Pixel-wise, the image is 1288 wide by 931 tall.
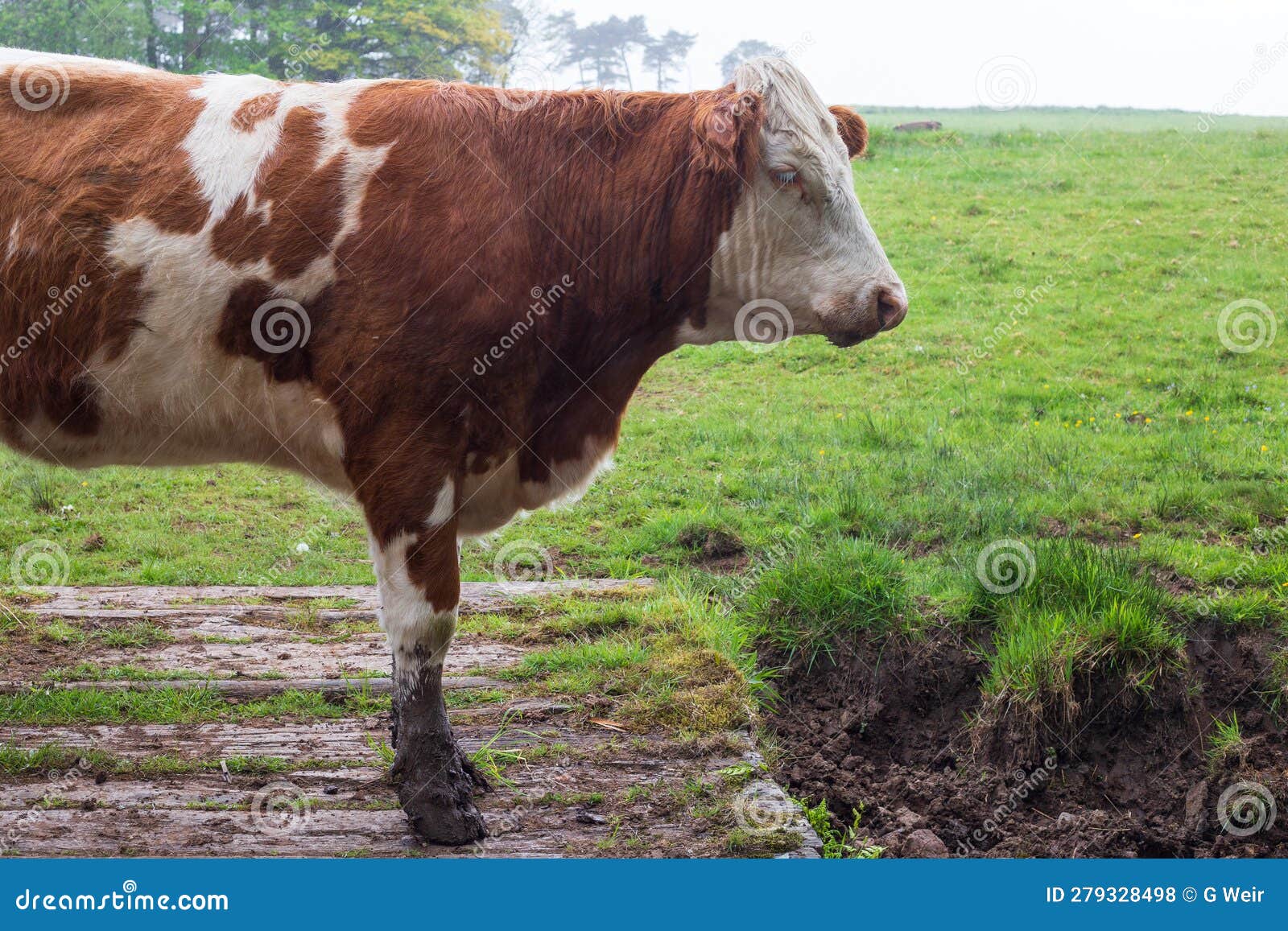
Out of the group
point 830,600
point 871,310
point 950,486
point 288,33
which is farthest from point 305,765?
point 288,33

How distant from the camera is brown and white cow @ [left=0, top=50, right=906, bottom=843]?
12.5ft

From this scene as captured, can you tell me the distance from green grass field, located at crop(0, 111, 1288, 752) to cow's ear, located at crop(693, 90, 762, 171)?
223 centimetres

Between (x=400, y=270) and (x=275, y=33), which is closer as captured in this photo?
(x=400, y=270)

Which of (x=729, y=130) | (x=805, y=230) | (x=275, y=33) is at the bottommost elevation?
(x=805, y=230)

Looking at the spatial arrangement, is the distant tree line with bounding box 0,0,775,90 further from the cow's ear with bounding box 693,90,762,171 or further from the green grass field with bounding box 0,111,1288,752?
the cow's ear with bounding box 693,90,762,171

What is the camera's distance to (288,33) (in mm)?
18922

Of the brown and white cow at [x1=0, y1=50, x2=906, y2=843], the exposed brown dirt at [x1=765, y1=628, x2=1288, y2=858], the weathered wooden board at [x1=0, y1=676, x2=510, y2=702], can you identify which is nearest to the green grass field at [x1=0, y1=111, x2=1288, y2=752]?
the exposed brown dirt at [x1=765, y1=628, x2=1288, y2=858]

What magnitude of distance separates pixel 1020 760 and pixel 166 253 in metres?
3.74

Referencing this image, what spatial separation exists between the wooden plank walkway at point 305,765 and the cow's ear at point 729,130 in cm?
217

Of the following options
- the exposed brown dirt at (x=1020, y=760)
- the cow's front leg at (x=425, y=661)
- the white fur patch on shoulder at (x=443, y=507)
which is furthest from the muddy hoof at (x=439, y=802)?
the exposed brown dirt at (x=1020, y=760)

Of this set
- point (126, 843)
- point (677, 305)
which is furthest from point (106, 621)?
point (677, 305)

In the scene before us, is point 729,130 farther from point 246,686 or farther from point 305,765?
point 246,686

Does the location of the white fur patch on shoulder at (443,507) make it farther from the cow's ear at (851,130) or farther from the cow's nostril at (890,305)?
the cow's ear at (851,130)

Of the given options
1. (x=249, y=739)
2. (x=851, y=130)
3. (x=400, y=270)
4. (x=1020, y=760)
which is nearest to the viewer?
(x=400, y=270)
